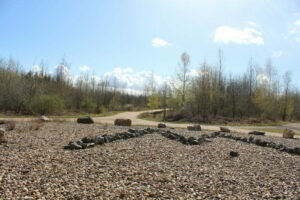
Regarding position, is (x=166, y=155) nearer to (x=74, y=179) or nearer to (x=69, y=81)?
(x=74, y=179)

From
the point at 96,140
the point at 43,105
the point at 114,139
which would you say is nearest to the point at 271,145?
the point at 114,139

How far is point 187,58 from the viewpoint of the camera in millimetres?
29938

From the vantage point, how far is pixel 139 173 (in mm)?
5574

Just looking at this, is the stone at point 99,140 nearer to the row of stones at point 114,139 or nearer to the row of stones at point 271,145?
the row of stones at point 114,139

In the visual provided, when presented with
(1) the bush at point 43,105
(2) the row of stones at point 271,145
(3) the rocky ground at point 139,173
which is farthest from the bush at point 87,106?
(3) the rocky ground at point 139,173

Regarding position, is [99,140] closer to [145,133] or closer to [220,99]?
[145,133]

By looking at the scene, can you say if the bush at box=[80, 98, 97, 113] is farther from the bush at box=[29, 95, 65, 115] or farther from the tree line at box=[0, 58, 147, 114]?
the bush at box=[29, 95, 65, 115]

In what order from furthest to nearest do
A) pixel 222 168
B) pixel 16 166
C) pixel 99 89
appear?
pixel 99 89 < pixel 222 168 < pixel 16 166

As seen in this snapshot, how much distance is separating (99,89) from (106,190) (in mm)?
42944

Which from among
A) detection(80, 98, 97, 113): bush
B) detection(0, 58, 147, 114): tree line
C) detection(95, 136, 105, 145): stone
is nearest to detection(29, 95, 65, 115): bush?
detection(0, 58, 147, 114): tree line

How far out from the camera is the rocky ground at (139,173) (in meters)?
4.43

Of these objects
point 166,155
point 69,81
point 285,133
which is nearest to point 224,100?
point 285,133

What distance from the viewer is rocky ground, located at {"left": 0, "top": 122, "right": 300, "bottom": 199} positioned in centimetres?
443

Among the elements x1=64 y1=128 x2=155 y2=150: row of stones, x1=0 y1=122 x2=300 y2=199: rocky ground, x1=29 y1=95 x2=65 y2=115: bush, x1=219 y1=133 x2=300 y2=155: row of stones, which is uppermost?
x1=29 y1=95 x2=65 y2=115: bush
